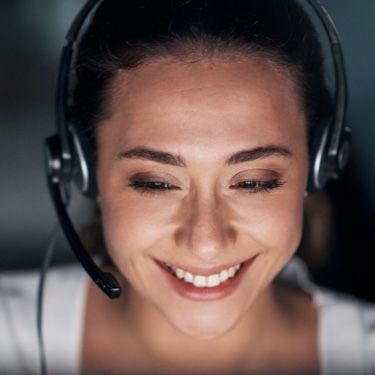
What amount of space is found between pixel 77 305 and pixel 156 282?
0.27 m

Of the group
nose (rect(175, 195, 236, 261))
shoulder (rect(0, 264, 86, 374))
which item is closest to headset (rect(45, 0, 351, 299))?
nose (rect(175, 195, 236, 261))

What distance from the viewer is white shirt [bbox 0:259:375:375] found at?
1.10 m

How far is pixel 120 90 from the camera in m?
0.89

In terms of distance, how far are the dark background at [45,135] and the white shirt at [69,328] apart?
0.20 metres

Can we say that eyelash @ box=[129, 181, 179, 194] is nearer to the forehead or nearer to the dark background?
the forehead

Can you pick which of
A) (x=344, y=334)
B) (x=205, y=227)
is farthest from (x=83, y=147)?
(x=344, y=334)

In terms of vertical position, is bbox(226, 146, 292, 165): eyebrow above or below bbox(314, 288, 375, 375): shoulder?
above

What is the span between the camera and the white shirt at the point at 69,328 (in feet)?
3.61

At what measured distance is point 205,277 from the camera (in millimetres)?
957

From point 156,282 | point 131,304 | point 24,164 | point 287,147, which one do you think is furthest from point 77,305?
point 287,147

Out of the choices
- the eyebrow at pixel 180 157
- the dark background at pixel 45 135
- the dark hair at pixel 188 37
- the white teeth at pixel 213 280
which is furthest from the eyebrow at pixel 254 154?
the dark background at pixel 45 135

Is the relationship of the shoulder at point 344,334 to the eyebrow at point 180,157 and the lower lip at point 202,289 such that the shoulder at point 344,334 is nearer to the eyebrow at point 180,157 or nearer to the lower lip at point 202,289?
the lower lip at point 202,289

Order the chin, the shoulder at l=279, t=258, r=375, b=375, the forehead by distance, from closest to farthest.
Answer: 1. the forehead
2. the chin
3. the shoulder at l=279, t=258, r=375, b=375

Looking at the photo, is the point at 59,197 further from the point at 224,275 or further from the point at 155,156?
the point at 224,275
